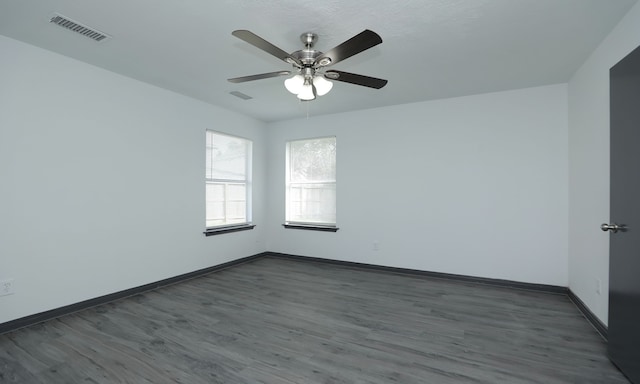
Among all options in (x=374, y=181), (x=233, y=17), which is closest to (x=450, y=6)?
(x=233, y=17)

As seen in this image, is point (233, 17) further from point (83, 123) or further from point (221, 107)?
point (221, 107)

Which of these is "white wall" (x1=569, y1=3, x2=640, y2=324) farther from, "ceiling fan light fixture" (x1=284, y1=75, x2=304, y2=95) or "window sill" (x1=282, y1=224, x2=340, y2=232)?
"window sill" (x1=282, y1=224, x2=340, y2=232)

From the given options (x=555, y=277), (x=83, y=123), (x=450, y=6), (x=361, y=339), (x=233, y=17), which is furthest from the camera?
(x=555, y=277)

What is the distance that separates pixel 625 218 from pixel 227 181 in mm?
4640

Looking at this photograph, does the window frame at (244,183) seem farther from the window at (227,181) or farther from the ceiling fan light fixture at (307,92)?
the ceiling fan light fixture at (307,92)

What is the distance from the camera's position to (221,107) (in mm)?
4664

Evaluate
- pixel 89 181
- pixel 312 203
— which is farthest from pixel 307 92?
pixel 312 203

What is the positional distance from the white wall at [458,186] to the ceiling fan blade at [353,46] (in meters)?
2.54

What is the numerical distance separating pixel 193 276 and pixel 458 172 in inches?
159

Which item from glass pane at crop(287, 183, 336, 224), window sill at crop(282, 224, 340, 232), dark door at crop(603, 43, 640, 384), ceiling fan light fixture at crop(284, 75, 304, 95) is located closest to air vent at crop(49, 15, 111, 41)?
ceiling fan light fixture at crop(284, 75, 304, 95)

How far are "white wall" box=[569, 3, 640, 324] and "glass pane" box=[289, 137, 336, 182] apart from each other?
125 inches

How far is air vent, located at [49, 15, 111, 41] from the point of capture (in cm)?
229

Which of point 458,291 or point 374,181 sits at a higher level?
point 374,181

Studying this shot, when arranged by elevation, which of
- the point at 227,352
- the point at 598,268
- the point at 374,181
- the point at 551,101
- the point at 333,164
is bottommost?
the point at 227,352
